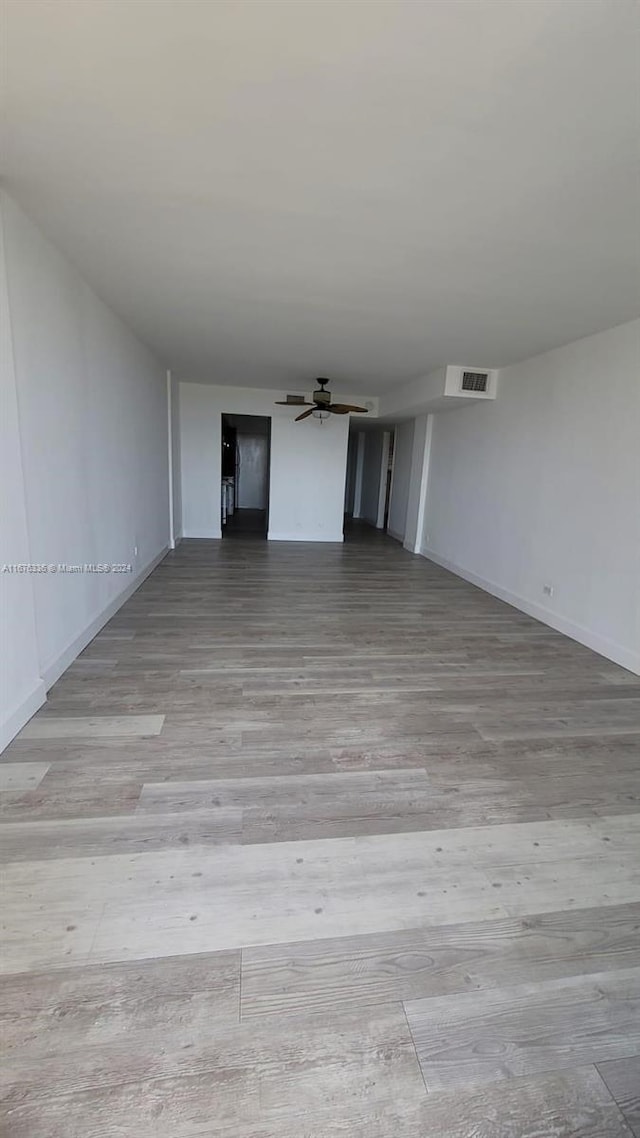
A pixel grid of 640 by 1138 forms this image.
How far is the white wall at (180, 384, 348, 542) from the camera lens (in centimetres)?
769

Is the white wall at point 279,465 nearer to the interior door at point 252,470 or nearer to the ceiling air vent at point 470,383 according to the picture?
the ceiling air vent at point 470,383

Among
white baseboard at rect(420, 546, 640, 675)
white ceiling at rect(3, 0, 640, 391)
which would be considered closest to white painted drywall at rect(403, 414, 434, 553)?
white baseboard at rect(420, 546, 640, 675)

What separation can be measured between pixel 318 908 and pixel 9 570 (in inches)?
77.7

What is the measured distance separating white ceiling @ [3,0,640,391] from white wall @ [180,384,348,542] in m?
4.32

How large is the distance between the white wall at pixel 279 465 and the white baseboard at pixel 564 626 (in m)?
2.92

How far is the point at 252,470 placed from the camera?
1286 cm

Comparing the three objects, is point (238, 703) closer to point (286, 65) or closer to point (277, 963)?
point (277, 963)

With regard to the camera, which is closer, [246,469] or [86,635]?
[86,635]

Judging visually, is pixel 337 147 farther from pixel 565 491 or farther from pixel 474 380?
pixel 474 380

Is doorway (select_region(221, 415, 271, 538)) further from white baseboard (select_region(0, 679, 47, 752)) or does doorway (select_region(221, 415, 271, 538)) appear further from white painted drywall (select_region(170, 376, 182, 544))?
white baseboard (select_region(0, 679, 47, 752))

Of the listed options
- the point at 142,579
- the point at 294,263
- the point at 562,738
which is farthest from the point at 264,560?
the point at 562,738

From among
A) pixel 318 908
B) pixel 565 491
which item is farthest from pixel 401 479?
pixel 318 908

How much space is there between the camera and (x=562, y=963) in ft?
4.69

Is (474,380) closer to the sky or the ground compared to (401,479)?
closer to the sky
